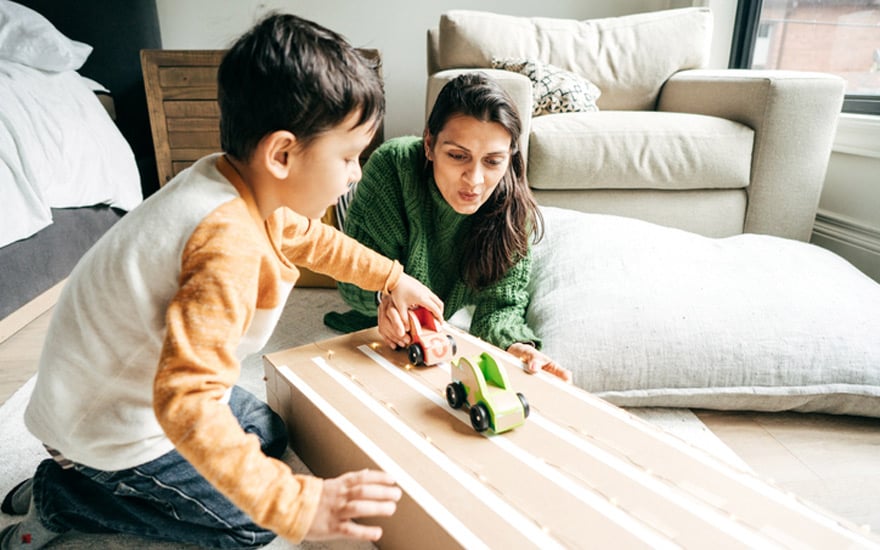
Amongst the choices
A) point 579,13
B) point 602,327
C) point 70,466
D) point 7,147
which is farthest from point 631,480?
point 579,13

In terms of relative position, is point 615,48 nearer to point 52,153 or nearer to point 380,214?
point 380,214

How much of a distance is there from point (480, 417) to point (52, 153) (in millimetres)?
1383

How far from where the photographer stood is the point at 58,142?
1.53 meters

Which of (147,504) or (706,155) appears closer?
(147,504)

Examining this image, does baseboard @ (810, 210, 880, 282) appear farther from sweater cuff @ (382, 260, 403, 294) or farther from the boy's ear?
the boy's ear

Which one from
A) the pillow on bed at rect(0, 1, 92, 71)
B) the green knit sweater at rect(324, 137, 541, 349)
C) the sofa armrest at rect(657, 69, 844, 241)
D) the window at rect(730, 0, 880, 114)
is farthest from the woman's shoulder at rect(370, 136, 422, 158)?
the window at rect(730, 0, 880, 114)

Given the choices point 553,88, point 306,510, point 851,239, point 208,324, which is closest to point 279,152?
point 208,324

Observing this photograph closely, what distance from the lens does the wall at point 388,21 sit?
242cm

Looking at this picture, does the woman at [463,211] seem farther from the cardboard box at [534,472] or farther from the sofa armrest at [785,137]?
the sofa armrest at [785,137]

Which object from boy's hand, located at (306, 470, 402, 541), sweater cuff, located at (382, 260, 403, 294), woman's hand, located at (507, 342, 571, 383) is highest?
sweater cuff, located at (382, 260, 403, 294)

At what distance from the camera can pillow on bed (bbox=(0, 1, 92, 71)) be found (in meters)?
1.66

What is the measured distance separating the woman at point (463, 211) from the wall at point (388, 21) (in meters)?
1.46

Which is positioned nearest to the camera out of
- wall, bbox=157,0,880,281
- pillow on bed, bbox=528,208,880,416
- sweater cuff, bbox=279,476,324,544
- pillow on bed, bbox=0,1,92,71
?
sweater cuff, bbox=279,476,324,544

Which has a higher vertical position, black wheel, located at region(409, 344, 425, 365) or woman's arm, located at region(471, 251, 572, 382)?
black wheel, located at region(409, 344, 425, 365)
